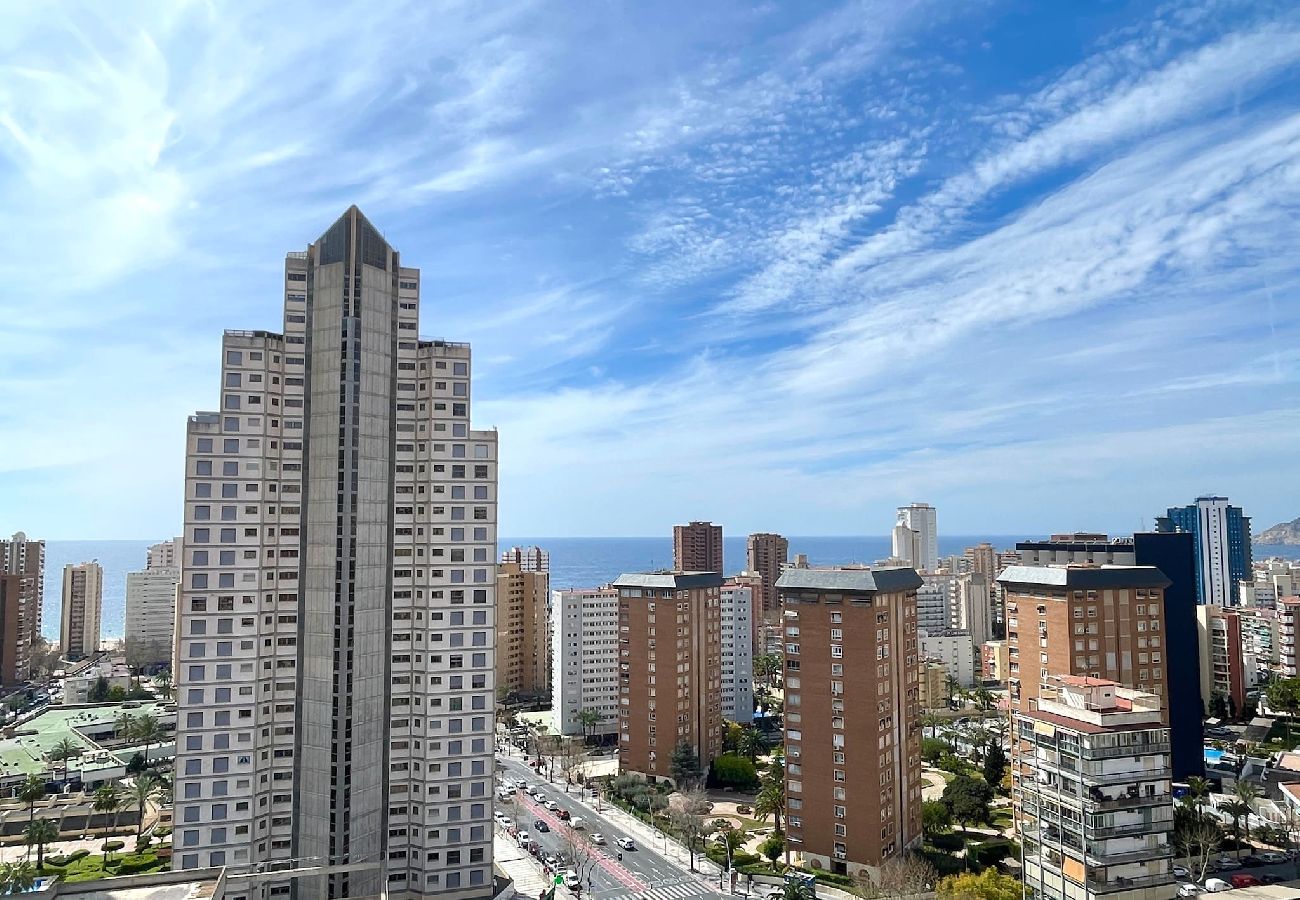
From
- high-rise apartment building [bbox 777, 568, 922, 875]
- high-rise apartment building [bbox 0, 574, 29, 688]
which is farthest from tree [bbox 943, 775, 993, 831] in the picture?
high-rise apartment building [bbox 0, 574, 29, 688]

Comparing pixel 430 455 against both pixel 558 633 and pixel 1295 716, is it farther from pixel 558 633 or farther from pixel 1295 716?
pixel 1295 716

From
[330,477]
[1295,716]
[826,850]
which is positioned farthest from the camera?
[1295,716]

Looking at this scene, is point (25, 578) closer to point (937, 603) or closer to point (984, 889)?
point (984, 889)

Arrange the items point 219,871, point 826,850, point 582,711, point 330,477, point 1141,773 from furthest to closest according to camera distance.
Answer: point 582,711
point 826,850
point 330,477
point 1141,773
point 219,871

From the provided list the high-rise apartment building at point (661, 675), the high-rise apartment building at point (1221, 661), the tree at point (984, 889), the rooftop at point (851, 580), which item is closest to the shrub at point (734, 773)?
the high-rise apartment building at point (661, 675)

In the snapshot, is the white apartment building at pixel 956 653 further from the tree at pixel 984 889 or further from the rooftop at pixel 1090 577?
the tree at pixel 984 889

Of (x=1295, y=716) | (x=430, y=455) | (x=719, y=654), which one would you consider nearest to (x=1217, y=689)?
(x=1295, y=716)

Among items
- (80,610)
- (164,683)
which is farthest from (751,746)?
(80,610)
